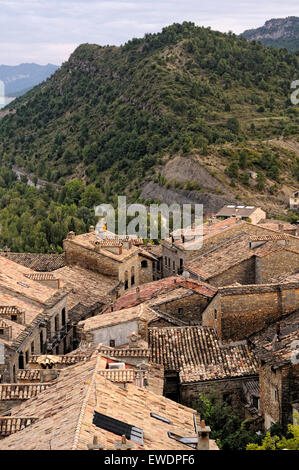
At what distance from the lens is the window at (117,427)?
15.8m

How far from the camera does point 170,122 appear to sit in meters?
120

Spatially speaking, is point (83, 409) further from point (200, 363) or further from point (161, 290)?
point (161, 290)

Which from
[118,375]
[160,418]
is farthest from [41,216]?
[160,418]

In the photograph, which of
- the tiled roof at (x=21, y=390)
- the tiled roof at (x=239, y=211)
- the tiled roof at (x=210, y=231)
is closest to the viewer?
the tiled roof at (x=21, y=390)

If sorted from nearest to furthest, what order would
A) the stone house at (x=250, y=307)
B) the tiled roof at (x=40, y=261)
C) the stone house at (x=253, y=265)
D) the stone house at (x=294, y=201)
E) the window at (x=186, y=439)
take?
the window at (x=186, y=439) < the stone house at (x=250, y=307) < the stone house at (x=253, y=265) < the tiled roof at (x=40, y=261) < the stone house at (x=294, y=201)

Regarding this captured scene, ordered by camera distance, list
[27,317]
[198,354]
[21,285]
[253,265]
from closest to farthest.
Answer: [198,354]
[27,317]
[21,285]
[253,265]

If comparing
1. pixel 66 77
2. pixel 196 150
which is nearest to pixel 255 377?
pixel 196 150

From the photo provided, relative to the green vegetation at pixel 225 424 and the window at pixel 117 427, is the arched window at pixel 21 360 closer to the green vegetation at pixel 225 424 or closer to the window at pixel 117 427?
the green vegetation at pixel 225 424

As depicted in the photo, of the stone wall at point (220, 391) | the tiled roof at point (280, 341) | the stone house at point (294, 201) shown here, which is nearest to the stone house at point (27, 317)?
the stone wall at point (220, 391)

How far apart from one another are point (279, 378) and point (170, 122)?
3949 inches

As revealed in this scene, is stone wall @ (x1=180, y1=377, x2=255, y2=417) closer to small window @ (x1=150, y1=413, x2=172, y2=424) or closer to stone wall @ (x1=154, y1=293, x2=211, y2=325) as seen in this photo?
stone wall @ (x1=154, y1=293, x2=211, y2=325)

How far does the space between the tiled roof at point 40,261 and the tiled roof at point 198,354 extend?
21.4m

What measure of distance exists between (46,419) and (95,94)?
487ft

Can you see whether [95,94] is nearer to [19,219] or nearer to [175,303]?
[19,219]
